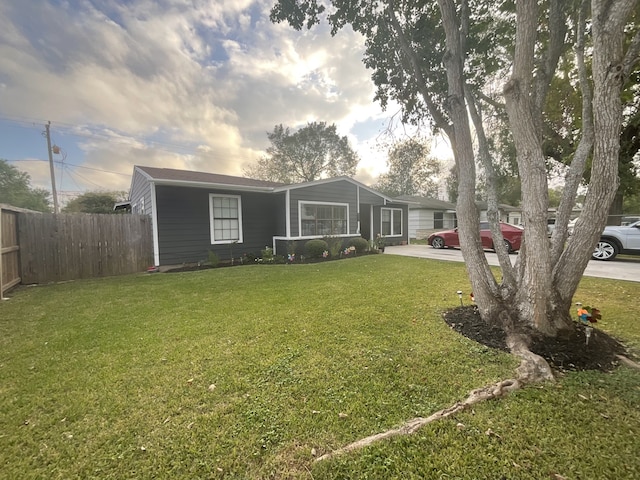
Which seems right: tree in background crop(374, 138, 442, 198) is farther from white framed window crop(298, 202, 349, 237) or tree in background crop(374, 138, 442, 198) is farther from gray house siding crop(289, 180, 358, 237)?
white framed window crop(298, 202, 349, 237)

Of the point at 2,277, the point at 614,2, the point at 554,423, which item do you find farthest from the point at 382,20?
the point at 2,277

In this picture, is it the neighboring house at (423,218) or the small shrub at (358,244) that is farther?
the neighboring house at (423,218)

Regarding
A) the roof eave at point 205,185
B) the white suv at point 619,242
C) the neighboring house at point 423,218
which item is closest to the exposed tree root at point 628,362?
the white suv at point 619,242

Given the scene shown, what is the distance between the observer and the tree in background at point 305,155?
2711 cm

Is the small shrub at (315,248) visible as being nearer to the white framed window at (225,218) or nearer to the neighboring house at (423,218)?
the white framed window at (225,218)

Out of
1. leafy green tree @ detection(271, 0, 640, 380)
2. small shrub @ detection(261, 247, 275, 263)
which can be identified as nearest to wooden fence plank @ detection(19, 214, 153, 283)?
small shrub @ detection(261, 247, 275, 263)

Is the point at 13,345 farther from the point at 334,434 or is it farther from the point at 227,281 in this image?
the point at 334,434

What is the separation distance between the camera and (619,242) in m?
8.35

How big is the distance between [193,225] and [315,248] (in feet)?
14.2

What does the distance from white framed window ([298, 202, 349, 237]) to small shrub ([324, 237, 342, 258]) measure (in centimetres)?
43

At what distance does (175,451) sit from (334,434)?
973 millimetres

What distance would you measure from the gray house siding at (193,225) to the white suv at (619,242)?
1149 centimetres

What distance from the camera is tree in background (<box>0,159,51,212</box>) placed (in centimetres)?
2380

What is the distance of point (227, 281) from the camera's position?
6312mm
